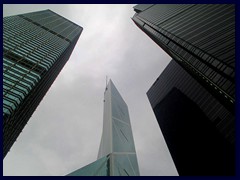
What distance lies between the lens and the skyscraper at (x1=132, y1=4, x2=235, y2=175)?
1194 inches

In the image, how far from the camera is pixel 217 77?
1147 inches

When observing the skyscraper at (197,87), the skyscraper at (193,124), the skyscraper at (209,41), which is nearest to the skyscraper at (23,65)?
the skyscraper at (197,87)

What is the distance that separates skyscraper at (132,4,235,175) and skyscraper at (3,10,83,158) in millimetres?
27189

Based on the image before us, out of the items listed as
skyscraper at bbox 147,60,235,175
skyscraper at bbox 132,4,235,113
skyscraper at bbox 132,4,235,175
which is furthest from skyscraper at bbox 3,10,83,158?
skyscraper at bbox 147,60,235,175

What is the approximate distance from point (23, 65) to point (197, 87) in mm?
51670

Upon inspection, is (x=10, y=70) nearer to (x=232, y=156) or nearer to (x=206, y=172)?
(x=232, y=156)

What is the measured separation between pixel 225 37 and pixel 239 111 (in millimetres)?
12620

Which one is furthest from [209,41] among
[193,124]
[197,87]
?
[193,124]

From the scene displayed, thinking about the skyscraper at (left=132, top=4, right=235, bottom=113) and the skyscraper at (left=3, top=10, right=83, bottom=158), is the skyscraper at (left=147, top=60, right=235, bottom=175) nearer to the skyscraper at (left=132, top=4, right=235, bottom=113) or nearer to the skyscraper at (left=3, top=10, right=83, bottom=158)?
the skyscraper at (left=132, top=4, right=235, bottom=113)

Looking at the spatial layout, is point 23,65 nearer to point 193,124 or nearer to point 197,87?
point 197,87

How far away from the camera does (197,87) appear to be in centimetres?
6594

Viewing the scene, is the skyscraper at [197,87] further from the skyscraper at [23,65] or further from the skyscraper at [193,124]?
the skyscraper at [23,65]

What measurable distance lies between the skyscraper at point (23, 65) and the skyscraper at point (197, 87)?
27189mm

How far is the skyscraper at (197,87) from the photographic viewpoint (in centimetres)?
3032
